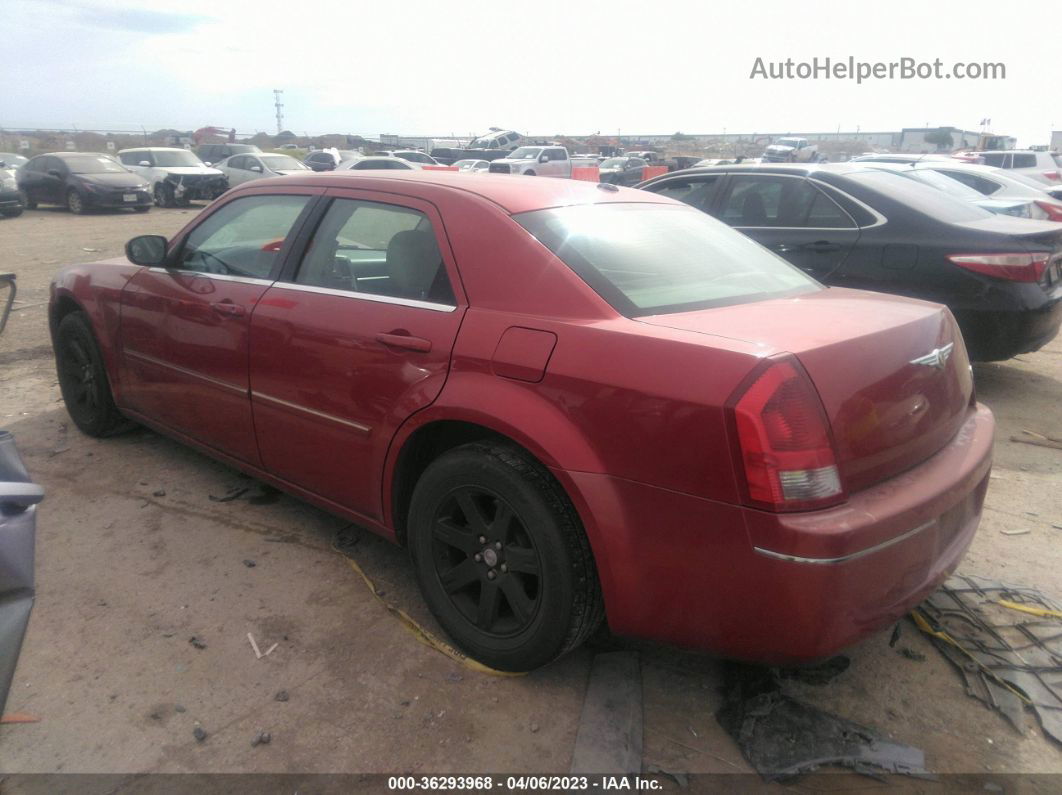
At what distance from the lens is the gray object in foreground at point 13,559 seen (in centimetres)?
172

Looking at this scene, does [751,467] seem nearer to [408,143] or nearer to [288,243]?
[288,243]

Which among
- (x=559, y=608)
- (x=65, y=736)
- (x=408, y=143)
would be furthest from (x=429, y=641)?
(x=408, y=143)

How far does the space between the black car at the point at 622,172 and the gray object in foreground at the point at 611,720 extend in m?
18.9

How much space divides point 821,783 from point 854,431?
97 centimetres

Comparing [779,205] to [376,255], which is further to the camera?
[779,205]

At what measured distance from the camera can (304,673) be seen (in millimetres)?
2752

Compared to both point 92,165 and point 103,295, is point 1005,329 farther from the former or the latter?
point 92,165

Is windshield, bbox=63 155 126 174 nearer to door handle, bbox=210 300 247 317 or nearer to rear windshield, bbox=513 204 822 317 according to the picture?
door handle, bbox=210 300 247 317

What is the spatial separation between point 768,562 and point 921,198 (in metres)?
4.37

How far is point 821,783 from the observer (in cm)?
224

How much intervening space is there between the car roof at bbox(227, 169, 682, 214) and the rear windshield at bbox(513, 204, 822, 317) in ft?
0.24

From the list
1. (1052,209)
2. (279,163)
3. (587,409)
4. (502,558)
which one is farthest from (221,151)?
(587,409)

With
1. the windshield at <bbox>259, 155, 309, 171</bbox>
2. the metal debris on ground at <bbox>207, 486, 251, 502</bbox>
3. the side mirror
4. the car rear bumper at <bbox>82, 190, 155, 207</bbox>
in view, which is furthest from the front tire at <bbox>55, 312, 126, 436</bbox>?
the windshield at <bbox>259, 155, 309, 171</bbox>

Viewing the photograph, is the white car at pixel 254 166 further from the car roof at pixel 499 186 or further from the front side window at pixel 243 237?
the car roof at pixel 499 186
